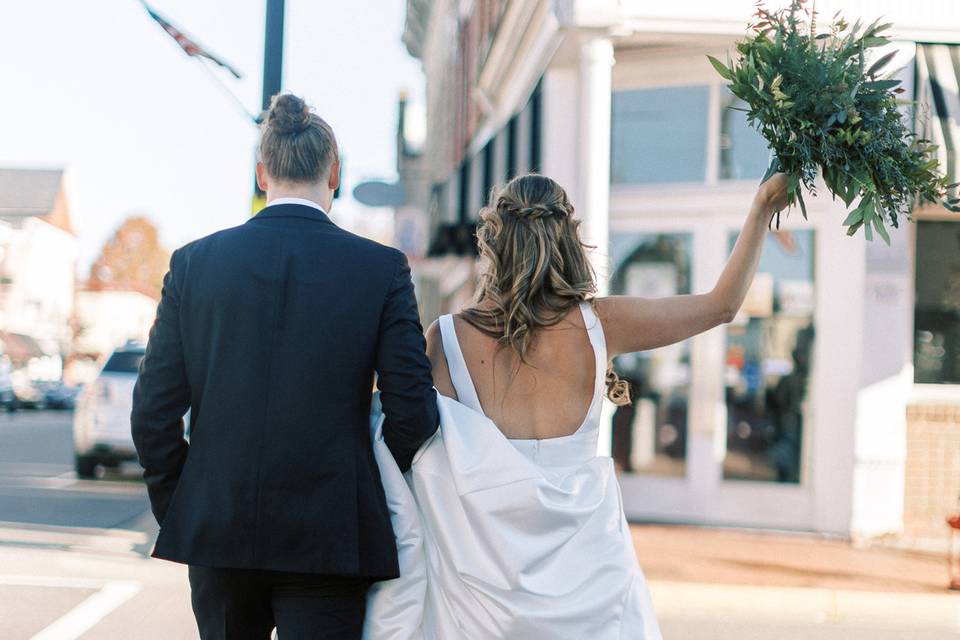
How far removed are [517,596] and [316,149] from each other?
1146 millimetres

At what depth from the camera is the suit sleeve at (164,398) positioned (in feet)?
8.18

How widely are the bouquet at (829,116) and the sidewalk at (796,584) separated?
13.7ft

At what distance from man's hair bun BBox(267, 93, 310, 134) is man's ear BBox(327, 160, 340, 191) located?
0.14m

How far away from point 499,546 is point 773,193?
110cm

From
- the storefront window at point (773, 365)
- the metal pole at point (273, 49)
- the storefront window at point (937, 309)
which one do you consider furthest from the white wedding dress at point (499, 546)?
the storefront window at point (937, 309)

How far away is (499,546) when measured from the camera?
8.24 feet

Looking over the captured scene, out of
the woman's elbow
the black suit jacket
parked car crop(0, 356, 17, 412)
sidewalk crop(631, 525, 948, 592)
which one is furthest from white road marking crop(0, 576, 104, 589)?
parked car crop(0, 356, 17, 412)

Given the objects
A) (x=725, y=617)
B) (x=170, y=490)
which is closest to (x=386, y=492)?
(x=170, y=490)

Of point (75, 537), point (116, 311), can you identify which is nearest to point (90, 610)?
point (75, 537)

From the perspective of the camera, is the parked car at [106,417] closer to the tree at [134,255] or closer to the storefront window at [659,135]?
the storefront window at [659,135]

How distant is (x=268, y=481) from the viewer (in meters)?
2.37

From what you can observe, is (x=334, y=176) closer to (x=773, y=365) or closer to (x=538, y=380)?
(x=538, y=380)

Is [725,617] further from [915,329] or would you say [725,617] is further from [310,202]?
[310,202]

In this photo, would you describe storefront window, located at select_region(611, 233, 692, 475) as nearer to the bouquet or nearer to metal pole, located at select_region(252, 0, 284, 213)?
metal pole, located at select_region(252, 0, 284, 213)
